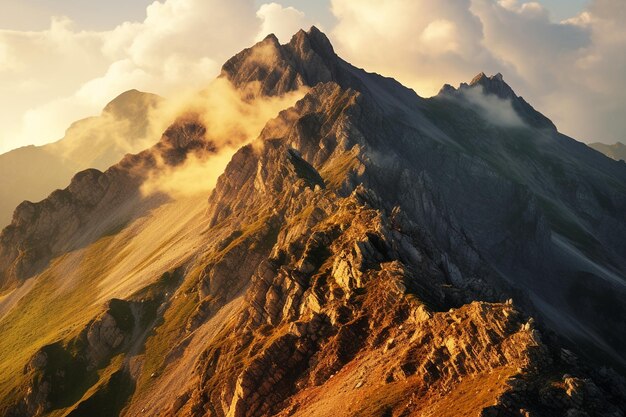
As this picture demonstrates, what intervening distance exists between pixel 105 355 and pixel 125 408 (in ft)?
107

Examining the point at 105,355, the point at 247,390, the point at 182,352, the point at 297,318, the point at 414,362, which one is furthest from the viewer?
the point at 105,355

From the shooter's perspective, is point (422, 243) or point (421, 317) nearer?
point (421, 317)

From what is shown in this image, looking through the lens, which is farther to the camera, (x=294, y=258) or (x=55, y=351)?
(x=55, y=351)

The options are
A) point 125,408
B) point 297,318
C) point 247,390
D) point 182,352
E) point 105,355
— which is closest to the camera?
point 247,390

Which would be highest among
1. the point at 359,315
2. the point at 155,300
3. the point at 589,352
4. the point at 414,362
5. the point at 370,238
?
the point at 155,300

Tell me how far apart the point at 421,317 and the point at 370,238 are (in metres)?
28.3

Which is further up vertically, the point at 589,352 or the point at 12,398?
the point at 12,398

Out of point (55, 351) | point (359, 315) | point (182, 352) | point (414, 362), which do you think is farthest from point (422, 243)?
point (55, 351)

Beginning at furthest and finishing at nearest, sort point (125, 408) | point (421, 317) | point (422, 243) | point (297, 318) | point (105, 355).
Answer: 1. point (105, 355)
2. point (125, 408)
3. point (422, 243)
4. point (297, 318)
5. point (421, 317)

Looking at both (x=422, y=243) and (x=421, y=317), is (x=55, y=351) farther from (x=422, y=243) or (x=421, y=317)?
(x=421, y=317)

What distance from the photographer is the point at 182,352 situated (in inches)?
5468

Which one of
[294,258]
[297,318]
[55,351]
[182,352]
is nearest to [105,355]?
[55,351]

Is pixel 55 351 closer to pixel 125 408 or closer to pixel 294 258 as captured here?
pixel 125 408

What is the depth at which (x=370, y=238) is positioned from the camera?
102 metres
